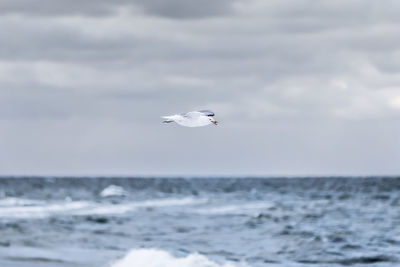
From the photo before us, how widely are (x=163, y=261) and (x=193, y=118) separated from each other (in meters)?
14.1

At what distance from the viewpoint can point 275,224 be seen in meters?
29.5

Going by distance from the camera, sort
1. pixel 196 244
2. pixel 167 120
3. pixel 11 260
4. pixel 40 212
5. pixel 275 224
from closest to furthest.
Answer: pixel 167 120, pixel 11 260, pixel 196 244, pixel 275 224, pixel 40 212

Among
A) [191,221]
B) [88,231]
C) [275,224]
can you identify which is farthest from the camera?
[191,221]

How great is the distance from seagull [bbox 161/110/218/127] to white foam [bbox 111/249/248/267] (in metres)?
13.5

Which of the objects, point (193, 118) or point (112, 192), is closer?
point (193, 118)

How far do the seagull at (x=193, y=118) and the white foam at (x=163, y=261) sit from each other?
13.5 meters

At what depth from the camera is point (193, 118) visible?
4816mm

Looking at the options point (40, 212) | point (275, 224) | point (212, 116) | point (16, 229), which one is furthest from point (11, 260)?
point (40, 212)

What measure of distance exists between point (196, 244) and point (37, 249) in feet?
16.6

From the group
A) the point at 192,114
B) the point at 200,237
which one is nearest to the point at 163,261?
the point at 200,237

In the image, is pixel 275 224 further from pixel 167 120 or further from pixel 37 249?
pixel 167 120

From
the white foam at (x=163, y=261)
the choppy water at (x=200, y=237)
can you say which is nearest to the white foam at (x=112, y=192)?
the choppy water at (x=200, y=237)

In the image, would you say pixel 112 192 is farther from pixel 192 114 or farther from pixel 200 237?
pixel 192 114

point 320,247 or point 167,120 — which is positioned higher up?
point 167,120
